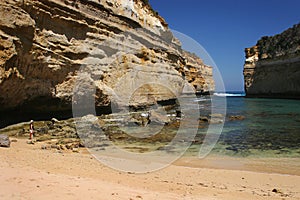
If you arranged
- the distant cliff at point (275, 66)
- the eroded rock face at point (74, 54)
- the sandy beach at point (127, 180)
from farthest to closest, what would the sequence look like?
the distant cliff at point (275, 66) < the eroded rock face at point (74, 54) < the sandy beach at point (127, 180)

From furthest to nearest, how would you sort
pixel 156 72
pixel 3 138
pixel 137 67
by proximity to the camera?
pixel 156 72, pixel 137 67, pixel 3 138

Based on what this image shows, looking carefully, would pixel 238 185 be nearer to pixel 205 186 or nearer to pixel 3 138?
pixel 205 186

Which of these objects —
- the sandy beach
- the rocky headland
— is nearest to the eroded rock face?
the rocky headland

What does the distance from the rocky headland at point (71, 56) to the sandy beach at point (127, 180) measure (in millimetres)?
5388

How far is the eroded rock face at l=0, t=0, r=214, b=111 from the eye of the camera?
11.2m

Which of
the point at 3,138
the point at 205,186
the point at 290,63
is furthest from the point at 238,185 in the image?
the point at 290,63

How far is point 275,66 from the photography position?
4931 cm

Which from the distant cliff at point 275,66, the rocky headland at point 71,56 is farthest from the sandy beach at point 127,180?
the distant cliff at point 275,66

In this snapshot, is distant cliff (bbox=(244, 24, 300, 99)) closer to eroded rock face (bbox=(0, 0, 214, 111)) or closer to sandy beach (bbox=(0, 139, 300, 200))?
eroded rock face (bbox=(0, 0, 214, 111))

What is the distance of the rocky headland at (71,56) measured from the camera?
11.3 metres

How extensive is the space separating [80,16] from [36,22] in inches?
118

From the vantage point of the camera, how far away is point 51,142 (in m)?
10.1

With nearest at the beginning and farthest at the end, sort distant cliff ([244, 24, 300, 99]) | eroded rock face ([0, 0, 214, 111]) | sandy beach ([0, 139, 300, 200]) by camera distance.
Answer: sandy beach ([0, 139, 300, 200]) → eroded rock face ([0, 0, 214, 111]) → distant cliff ([244, 24, 300, 99])

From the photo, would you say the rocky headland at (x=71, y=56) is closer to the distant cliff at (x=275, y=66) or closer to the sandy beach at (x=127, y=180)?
the sandy beach at (x=127, y=180)
